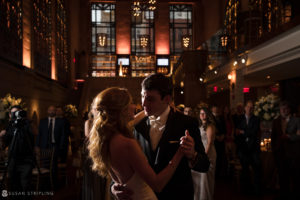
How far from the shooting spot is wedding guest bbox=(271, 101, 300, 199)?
4824 mm

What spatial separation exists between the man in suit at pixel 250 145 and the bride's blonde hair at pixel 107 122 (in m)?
4.40

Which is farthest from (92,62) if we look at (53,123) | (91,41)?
(53,123)

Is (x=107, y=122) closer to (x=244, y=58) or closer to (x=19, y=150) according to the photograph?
(x=19, y=150)

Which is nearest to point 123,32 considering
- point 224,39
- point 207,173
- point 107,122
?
point 224,39

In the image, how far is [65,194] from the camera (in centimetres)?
595

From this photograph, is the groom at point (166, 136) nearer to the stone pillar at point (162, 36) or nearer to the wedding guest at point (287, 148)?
the wedding guest at point (287, 148)

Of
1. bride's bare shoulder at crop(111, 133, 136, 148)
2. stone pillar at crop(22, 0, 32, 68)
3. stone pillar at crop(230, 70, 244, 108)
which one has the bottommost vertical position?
bride's bare shoulder at crop(111, 133, 136, 148)

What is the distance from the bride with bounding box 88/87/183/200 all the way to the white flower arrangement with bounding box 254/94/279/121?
4992mm

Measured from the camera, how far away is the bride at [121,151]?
1.64 m

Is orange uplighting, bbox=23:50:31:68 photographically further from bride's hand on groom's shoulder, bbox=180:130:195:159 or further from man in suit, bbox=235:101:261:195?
bride's hand on groom's shoulder, bbox=180:130:195:159

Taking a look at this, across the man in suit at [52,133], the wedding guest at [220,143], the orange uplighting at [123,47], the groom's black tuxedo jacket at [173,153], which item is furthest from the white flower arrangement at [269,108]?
the orange uplighting at [123,47]

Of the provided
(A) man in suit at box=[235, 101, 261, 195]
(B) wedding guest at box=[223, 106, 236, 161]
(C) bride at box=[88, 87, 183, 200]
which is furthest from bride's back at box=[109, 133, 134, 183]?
(B) wedding guest at box=[223, 106, 236, 161]

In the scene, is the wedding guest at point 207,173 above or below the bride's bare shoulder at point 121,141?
below

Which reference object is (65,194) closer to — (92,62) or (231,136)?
(231,136)
